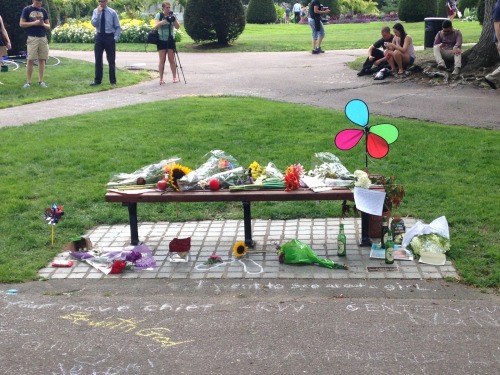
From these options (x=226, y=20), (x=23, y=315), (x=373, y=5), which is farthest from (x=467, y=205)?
(x=373, y=5)

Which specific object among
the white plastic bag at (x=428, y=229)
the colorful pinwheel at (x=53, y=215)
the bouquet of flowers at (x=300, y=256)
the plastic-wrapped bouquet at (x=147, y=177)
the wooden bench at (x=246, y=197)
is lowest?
the bouquet of flowers at (x=300, y=256)

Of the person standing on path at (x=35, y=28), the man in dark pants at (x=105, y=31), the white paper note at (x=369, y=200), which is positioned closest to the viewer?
the white paper note at (x=369, y=200)

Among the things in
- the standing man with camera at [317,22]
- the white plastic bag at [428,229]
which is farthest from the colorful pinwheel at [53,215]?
the standing man with camera at [317,22]

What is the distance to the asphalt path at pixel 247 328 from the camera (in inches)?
197

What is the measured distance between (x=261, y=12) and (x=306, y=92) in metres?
26.3

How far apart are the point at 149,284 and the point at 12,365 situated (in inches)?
66.8

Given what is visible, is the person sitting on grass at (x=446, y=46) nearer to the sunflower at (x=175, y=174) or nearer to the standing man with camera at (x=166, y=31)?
the standing man with camera at (x=166, y=31)

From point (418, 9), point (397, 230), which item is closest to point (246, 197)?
point (397, 230)

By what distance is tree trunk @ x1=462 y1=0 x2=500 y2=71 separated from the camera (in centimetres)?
1502

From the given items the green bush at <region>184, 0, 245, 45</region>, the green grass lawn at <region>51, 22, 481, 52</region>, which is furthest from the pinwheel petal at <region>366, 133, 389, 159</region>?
the green bush at <region>184, 0, 245, 45</region>

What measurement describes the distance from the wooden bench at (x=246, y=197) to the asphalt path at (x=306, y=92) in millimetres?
5196

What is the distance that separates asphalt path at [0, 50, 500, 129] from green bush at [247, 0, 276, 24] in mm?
20204

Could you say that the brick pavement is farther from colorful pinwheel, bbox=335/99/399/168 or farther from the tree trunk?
the tree trunk

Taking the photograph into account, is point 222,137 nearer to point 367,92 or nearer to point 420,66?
point 367,92
